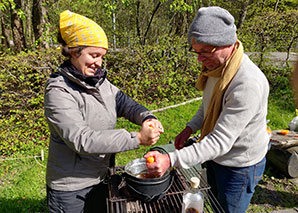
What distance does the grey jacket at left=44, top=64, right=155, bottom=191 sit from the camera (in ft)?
5.02

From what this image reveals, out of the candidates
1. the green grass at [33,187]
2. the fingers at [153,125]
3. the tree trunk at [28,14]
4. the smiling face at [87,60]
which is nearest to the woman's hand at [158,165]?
the fingers at [153,125]

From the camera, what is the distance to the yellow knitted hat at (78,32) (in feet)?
5.41

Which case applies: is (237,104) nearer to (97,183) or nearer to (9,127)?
(97,183)

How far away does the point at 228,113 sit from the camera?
5.55 ft

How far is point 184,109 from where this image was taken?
6.66 meters

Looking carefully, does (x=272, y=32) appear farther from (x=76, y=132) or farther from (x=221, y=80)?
(x=76, y=132)

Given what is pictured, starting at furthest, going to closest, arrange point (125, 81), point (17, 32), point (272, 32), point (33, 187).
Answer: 1. point (17, 32)
2. point (272, 32)
3. point (125, 81)
4. point (33, 187)

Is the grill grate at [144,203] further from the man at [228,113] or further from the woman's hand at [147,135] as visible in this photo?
the woman's hand at [147,135]

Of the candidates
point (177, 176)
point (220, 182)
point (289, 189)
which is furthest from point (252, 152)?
point (289, 189)

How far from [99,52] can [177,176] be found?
1180mm

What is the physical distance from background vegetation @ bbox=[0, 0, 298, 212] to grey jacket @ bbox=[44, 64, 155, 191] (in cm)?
207

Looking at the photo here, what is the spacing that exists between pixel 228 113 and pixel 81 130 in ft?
3.49

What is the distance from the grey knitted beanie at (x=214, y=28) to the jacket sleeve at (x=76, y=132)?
89 cm

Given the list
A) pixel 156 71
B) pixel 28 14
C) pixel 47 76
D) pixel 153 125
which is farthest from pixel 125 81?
pixel 28 14
